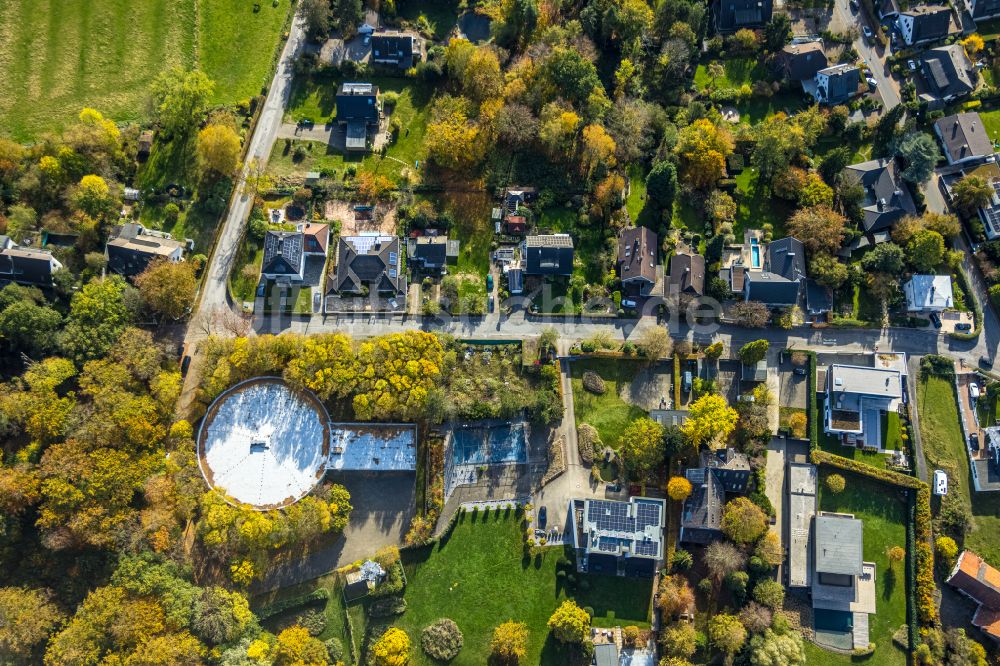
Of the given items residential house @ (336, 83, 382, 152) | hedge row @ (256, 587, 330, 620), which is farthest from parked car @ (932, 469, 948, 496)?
residential house @ (336, 83, 382, 152)

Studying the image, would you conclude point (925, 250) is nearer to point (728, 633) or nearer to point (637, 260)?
point (637, 260)

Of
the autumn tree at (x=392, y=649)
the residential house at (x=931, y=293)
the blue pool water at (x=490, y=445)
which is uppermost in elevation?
the residential house at (x=931, y=293)

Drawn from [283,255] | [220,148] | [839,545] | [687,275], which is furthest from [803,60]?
[220,148]

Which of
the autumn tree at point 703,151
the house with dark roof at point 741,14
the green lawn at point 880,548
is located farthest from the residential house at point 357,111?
the green lawn at point 880,548

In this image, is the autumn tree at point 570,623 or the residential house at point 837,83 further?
the residential house at point 837,83

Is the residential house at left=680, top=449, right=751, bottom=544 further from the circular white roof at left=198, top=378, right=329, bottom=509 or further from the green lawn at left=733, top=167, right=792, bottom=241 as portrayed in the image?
the circular white roof at left=198, top=378, right=329, bottom=509

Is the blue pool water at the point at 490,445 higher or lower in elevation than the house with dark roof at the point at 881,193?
lower

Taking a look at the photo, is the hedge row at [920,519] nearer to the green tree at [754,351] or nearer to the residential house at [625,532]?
the green tree at [754,351]
